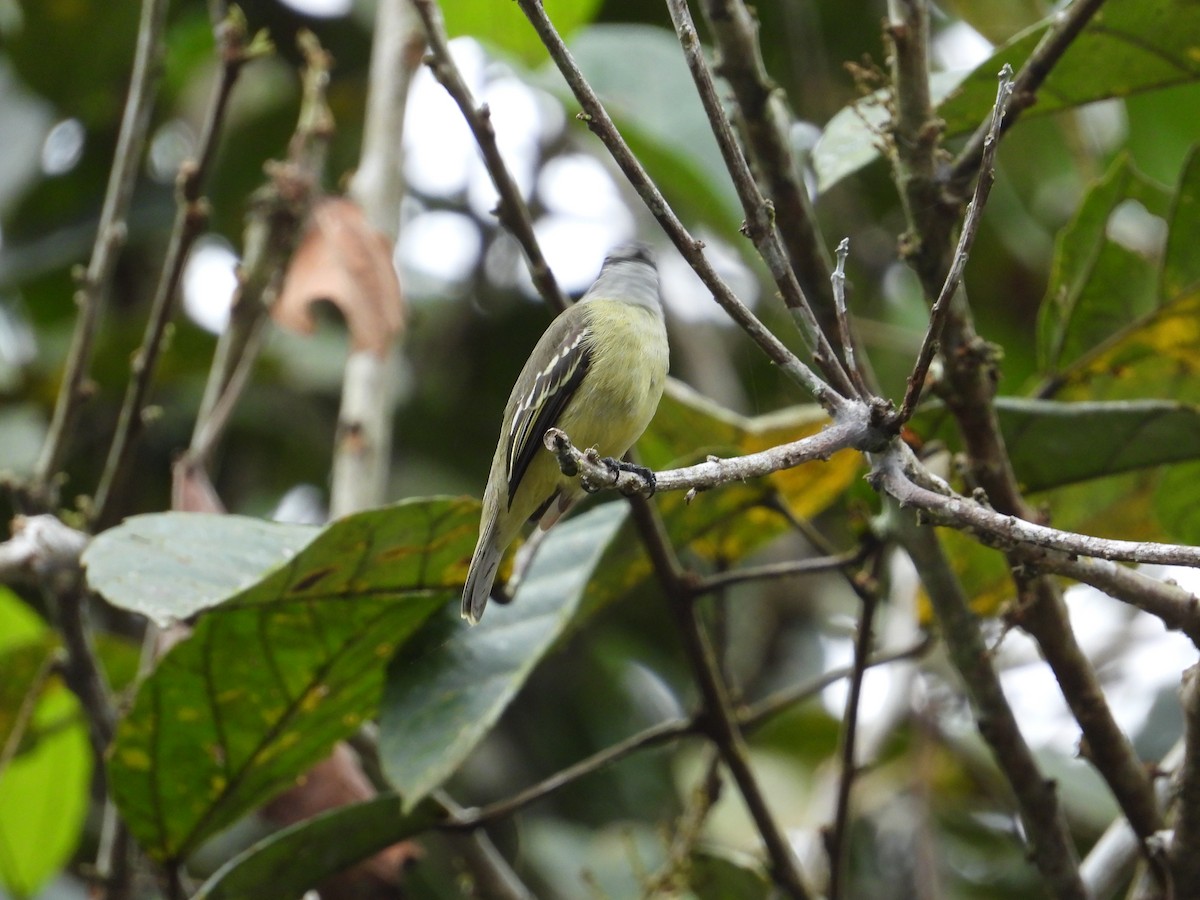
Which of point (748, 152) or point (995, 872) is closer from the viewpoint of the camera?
point (748, 152)

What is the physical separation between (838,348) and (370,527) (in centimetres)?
78

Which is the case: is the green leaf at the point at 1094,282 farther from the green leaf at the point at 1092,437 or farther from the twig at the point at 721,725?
the twig at the point at 721,725

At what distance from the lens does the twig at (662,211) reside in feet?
4.25

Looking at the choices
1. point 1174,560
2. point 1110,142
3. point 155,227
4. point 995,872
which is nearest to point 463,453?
point 155,227

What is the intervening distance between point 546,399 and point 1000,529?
944mm

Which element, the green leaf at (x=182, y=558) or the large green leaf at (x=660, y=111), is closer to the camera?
the green leaf at (x=182, y=558)

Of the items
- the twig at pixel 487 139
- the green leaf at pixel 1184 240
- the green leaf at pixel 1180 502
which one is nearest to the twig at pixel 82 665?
the twig at pixel 487 139

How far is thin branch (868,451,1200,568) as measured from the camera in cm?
118

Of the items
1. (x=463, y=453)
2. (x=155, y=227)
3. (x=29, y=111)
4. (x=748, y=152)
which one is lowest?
(x=748, y=152)

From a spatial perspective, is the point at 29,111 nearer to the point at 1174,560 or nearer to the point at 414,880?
the point at 414,880

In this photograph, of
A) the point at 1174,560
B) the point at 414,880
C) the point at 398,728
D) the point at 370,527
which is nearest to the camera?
the point at 1174,560

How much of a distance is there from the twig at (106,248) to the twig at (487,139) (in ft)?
2.09

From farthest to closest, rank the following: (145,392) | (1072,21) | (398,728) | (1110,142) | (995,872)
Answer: (1110,142) → (995,872) → (145,392) → (398,728) → (1072,21)

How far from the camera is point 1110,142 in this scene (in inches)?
179
